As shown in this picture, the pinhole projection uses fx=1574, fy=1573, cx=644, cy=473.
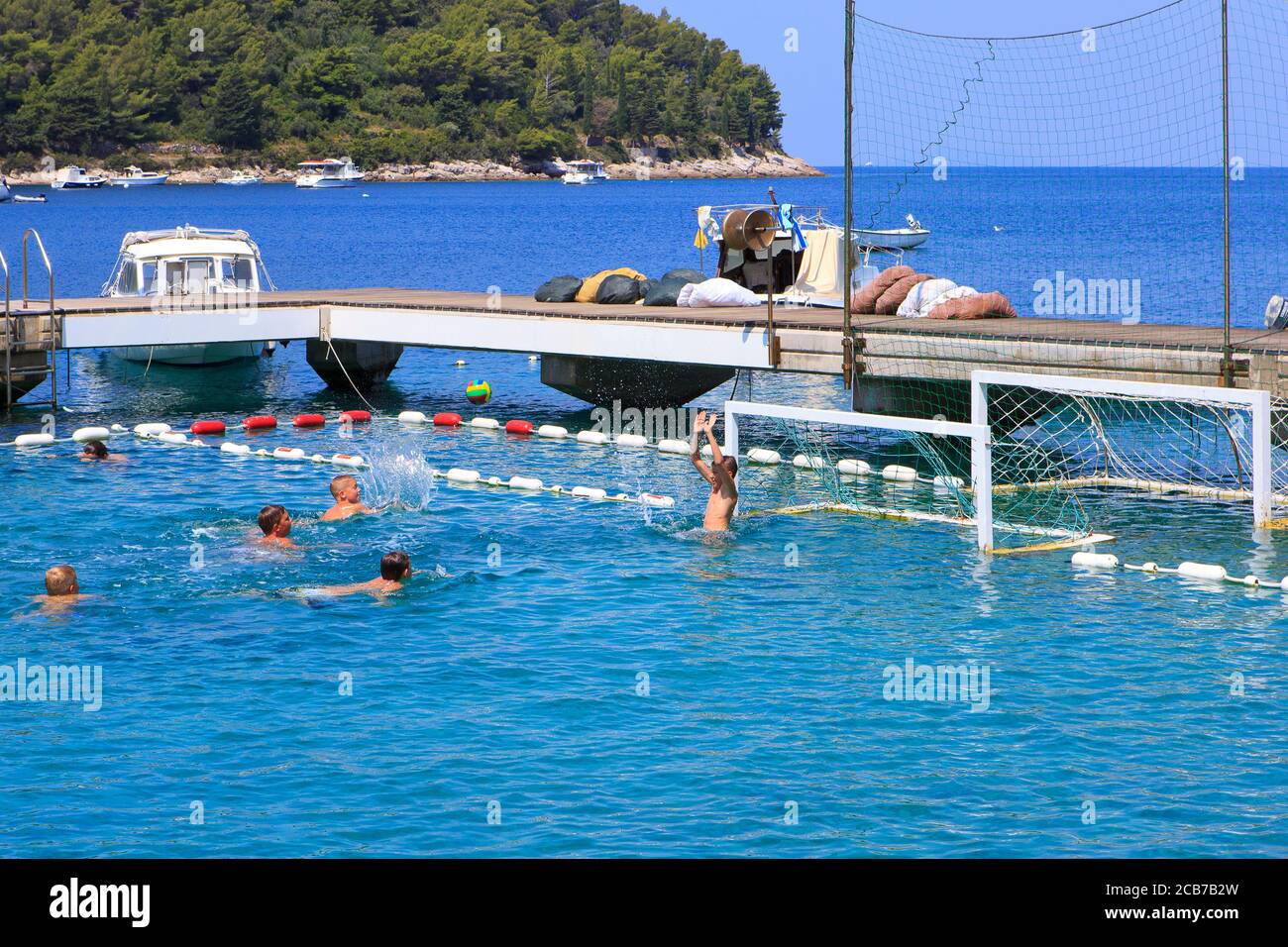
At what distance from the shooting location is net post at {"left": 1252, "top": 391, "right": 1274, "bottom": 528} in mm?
16734

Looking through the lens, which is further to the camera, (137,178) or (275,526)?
(137,178)

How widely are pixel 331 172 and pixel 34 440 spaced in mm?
164586

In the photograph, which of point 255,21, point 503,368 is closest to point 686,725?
point 503,368

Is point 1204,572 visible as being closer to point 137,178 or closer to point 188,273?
point 188,273

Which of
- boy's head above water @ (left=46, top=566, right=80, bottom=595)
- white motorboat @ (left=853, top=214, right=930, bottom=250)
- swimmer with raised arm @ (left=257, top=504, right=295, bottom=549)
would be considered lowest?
boy's head above water @ (left=46, top=566, right=80, bottom=595)

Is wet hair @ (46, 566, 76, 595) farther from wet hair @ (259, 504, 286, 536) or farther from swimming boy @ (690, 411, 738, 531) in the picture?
swimming boy @ (690, 411, 738, 531)

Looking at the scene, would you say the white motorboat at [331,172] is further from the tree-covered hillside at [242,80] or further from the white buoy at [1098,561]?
the white buoy at [1098,561]

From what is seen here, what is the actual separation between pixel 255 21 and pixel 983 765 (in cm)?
19530

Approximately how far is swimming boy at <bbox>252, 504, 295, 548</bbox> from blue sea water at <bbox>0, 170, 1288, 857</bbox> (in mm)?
215

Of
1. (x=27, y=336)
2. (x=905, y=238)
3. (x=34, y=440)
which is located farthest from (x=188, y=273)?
(x=905, y=238)

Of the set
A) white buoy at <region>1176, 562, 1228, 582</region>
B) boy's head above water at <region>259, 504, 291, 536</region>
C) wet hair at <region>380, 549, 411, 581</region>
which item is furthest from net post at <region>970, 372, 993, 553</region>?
boy's head above water at <region>259, 504, 291, 536</region>

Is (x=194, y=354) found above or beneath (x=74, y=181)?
beneath

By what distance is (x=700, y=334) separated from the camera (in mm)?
24156

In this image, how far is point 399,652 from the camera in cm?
1360
